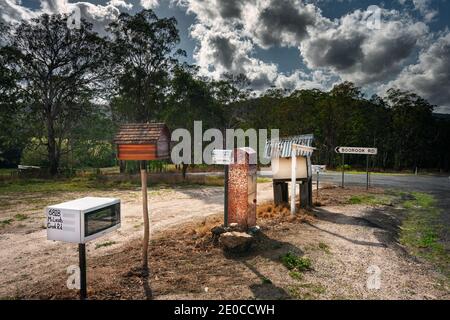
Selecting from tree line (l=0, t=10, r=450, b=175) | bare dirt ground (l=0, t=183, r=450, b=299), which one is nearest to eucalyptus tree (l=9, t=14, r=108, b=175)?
tree line (l=0, t=10, r=450, b=175)

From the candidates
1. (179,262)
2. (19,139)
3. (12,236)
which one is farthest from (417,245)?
(19,139)

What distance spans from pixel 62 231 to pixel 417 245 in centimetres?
870

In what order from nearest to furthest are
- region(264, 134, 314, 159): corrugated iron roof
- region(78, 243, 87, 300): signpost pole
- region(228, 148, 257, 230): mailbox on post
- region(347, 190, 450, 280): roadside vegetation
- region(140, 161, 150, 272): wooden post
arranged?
region(78, 243, 87, 300): signpost pole < region(140, 161, 150, 272): wooden post < region(347, 190, 450, 280): roadside vegetation < region(228, 148, 257, 230): mailbox on post < region(264, 134, 314, 159): corrugated iron roof

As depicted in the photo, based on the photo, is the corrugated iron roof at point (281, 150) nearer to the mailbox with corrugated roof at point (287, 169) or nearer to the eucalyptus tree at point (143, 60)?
the mailbox with corrugated roof at point (287, 169)

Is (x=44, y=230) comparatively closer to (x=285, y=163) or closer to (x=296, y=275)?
(x=296, y=275)

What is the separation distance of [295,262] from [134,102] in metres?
32.5

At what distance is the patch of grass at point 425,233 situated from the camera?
7.16 meters

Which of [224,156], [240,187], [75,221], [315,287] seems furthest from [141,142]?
[315,287]

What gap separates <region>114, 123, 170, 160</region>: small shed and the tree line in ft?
88.3

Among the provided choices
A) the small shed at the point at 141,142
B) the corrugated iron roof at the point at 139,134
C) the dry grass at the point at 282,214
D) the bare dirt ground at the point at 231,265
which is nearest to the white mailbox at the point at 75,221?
the bare dirt ground at the point at 231,265

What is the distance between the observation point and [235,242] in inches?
267

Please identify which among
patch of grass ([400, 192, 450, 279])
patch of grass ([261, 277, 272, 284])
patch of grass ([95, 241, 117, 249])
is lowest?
patch of grass ([400, 192, 450, 279])

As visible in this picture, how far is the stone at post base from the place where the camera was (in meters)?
6.76

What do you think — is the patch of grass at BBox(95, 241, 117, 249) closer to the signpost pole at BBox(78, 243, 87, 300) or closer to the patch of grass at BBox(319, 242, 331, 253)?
the signpost pole at BBox(78, 243, 87, 300)
